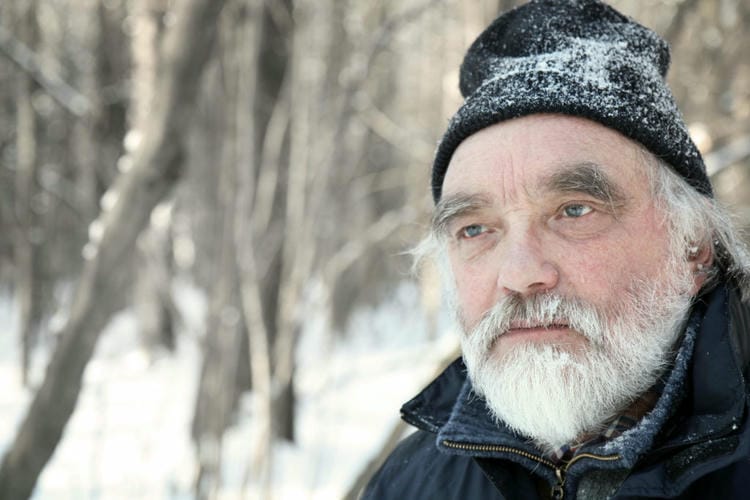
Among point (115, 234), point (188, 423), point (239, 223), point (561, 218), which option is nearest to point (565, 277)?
point (561, 218)

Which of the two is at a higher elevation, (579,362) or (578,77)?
(578,77)

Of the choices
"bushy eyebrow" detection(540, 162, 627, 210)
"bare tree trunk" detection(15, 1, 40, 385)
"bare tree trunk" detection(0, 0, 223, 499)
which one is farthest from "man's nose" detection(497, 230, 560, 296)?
"bare tree trunk" detection(15, 1, 40, 385)

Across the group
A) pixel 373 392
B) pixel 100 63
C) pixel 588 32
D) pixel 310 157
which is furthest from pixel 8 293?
pixel 588 32

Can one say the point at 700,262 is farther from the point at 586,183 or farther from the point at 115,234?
the point at 115,234

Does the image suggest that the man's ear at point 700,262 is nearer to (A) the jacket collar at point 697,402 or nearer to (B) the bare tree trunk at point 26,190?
(A) the jacket collar at point 697,402

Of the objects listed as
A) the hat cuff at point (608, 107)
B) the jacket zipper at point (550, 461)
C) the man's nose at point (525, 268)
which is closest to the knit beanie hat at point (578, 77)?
the hat cuff at point (608, 107)

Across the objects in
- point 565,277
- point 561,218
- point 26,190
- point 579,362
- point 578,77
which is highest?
point 26,190

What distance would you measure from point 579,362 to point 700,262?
1.37ft

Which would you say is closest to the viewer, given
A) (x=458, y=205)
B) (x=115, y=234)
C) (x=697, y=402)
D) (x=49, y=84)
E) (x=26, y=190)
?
(x=697, y=402)

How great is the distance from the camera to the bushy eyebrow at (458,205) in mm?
1462

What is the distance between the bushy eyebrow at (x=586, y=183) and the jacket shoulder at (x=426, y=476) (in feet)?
1.99

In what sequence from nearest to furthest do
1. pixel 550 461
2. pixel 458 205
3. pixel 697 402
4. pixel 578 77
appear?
pixel 697 402, pixel 550 461, pixel 578 77, pixel 458 205

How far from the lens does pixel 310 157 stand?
11.6 ft

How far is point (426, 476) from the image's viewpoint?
150 centimetres
